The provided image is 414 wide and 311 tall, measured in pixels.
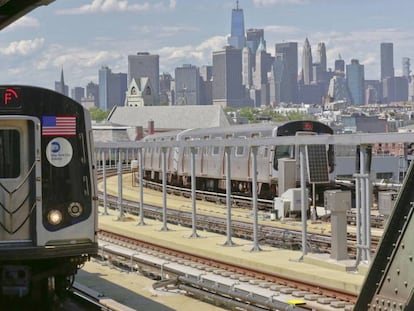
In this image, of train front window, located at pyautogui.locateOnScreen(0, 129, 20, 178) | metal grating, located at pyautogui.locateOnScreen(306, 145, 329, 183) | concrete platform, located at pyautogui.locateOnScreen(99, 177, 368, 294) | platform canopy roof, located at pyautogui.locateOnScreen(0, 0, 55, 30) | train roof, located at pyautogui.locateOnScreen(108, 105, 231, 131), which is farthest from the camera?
train roof, located at pyautogui.locateOnScreen(108, 105, 231, 131)

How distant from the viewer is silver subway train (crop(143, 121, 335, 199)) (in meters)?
26.4

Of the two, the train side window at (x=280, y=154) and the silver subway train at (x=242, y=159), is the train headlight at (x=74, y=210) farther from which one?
the train side window at (x=280, y=154)

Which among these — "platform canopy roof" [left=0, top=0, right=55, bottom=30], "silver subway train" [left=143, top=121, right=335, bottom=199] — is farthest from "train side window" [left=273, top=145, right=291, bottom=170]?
"platform canopy roof" [left=0, top=0, right=55, bottom=30]

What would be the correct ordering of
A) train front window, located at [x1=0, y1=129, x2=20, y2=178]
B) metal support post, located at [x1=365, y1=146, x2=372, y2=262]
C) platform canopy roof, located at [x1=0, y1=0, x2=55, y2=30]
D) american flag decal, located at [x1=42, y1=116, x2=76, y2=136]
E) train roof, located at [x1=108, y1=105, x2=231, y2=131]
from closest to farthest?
1. train front window, located at [x1=0, y1=129, x2=20, y2=178]
2. american flag decal, located at [x1=42, y1=116, x2=76, y2=136]
3. platform canopy roof, located at [x1=0, y1=0, x2=55, y2=30]
4. metal support post, located at [x1=365, y1=146, x2=372, y2=262]
5. train roof, located at [x1=108, y1=105, x2=231, y2=131]

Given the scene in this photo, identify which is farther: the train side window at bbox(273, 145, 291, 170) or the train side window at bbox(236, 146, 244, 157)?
the train side window at bbox(236, 146, 244, 157)

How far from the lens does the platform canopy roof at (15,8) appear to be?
28.8ft

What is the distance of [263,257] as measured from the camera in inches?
524

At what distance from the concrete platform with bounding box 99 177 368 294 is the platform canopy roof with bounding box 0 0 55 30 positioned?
17.6 feet

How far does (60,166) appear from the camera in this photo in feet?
28.3

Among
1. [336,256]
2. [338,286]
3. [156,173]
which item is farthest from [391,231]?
[156,173]

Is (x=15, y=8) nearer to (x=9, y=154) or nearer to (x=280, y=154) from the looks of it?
(x=9, y=154)

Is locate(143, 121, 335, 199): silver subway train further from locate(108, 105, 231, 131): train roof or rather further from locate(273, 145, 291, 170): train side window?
locate(108, 105, 231, 131): train roof

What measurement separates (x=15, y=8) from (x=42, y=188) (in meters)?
2.39

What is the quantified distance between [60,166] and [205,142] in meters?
6.69
